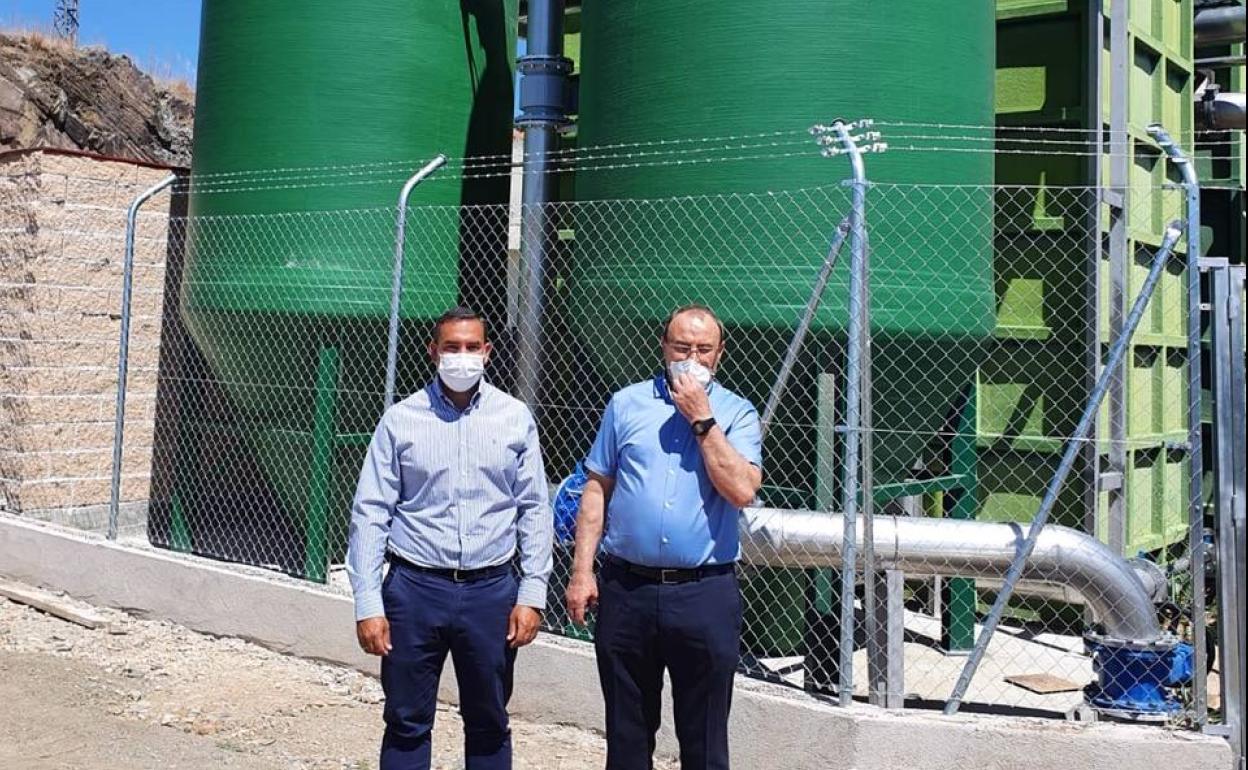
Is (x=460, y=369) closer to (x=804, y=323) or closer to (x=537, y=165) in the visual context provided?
(x=804, y=323)

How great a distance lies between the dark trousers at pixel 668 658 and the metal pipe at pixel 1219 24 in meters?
7.57

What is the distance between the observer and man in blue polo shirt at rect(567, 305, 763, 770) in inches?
122

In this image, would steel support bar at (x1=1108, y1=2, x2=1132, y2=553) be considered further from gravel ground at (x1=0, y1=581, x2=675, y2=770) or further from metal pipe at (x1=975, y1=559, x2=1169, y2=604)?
gravel ground at (x1=0, y1=581, x2=675, y2=770)

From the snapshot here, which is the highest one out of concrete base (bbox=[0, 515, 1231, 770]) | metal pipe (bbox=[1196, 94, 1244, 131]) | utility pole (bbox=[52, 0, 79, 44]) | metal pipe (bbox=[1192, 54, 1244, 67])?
utility pole (bbox=[52, 0, 79, 44])

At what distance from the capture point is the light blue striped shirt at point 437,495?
3.29 metres

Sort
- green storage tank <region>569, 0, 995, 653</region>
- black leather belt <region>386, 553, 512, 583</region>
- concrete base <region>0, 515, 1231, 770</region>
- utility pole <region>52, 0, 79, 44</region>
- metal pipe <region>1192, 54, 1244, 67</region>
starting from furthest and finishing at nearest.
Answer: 1. utility pole <region>52, 0, 79, 44</region>
2. metal pipe <region>1192, 54, 1244, 67</region>
3. green storage tank <region>569, 0, 995, 653</region>
4. concrete base <region>0, 515, 1231, 770</region>
5. black leather belt <region>386, 553, 512, 583</region>

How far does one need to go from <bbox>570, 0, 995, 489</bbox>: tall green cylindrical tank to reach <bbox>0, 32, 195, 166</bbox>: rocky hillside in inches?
481

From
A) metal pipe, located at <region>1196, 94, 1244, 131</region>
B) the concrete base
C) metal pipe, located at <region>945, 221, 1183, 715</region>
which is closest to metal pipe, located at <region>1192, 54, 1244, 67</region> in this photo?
metal pipe, located at <region>1196, 94, 1244, 131</region>

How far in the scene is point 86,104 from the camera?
651 inches

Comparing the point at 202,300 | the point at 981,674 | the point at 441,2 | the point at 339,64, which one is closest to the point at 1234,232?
the point at 981,674

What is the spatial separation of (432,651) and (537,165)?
11.5 feet

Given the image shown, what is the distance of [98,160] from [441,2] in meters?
2.78

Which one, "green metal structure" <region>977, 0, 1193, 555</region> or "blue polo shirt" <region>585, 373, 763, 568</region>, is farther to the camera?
"green metal structure" <region>977, 0, 1193, 555</region>

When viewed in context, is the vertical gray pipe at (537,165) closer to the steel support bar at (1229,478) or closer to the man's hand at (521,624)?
the man's hand at (521,624)
